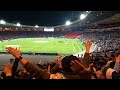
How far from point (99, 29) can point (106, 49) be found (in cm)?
42

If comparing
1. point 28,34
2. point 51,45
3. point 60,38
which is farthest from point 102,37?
point 28,34

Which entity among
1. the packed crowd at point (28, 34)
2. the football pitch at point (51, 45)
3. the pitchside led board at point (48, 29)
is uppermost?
the pitchside led board at point (48, 29)

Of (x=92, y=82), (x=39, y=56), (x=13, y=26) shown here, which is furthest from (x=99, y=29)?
(x=92, y=82)

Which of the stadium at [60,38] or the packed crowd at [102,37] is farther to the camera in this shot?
the packed crowd at [102,37]

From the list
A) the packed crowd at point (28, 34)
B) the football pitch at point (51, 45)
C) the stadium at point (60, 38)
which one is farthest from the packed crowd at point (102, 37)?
the packed crowd at point (28, 34)

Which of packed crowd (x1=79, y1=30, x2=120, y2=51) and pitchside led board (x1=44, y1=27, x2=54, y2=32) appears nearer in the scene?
pitchside led board (x1=44, y1=27, x2=54, y2=32)

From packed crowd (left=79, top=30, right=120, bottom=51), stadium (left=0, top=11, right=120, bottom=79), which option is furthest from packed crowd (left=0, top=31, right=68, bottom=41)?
packed crowd (left=79, top=30, right=120, bottom=51)

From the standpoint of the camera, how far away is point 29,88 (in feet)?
6.75

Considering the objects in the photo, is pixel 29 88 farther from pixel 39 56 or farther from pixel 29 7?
pixel 39 56

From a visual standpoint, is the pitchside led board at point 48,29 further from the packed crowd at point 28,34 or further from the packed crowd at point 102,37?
the packed crowd at point 102,37

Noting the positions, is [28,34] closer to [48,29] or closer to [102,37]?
[48,29]

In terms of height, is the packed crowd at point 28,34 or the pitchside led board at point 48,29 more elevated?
the pitchside led board at point 48,29

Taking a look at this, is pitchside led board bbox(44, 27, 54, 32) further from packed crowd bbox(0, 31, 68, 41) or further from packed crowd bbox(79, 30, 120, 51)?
packed crowd bbox(79, 30, 120, 51)

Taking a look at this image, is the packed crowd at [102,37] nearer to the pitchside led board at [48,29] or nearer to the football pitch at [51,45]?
the football pitch at [51,45]
